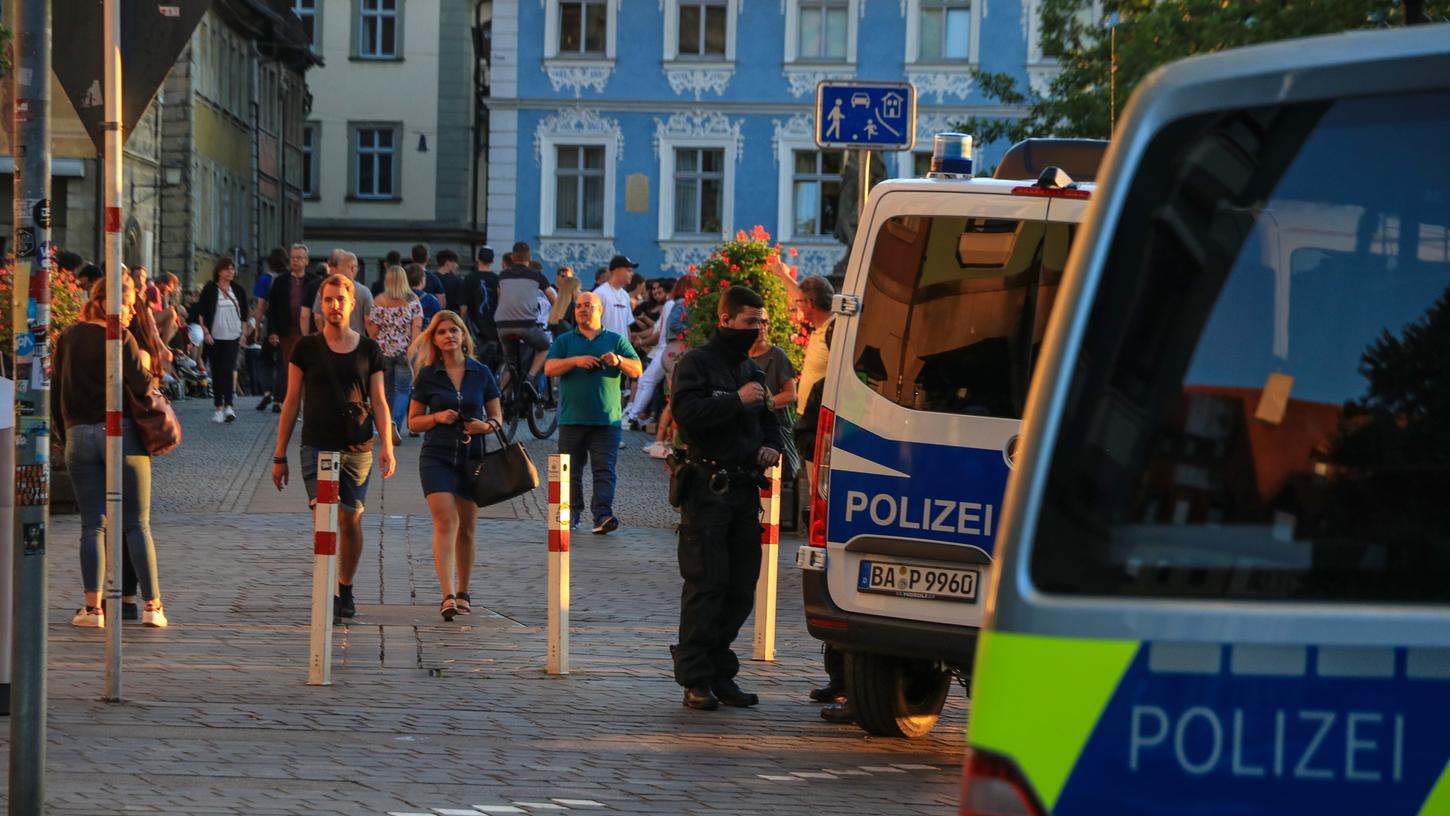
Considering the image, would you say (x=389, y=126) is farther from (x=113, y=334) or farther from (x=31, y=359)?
(x=31, y=359)

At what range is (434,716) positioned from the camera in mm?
9328

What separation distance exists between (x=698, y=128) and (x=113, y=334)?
3824 centimetres

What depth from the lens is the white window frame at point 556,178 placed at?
153ft

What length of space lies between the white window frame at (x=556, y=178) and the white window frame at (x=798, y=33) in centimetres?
408

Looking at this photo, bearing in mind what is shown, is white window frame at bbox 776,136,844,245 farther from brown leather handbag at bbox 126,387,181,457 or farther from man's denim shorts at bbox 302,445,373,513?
brown leather handbag at bbox 126,387,181,457

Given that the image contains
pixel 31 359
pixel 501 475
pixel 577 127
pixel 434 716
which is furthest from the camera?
pixel 577 127

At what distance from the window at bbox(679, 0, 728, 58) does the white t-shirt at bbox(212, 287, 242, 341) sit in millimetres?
21993

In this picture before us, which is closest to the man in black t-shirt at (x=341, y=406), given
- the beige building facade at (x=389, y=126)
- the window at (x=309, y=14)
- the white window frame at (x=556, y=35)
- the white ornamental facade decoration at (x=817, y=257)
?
the white ornamental facade decoration at (x=817, y=257)

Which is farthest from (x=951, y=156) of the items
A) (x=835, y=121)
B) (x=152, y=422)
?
(x=152, y=422)

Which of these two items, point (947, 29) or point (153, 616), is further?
point (947, 29)

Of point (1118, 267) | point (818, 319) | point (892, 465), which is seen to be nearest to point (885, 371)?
point (892, 465)

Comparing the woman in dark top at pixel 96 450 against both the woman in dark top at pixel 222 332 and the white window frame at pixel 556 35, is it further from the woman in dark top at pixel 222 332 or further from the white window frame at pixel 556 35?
the white window frame at pixel 556 35

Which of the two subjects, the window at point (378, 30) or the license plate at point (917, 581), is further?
the window at point (378, 30)

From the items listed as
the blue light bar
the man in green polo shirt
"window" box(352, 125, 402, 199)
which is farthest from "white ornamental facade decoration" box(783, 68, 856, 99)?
the blue light bar
